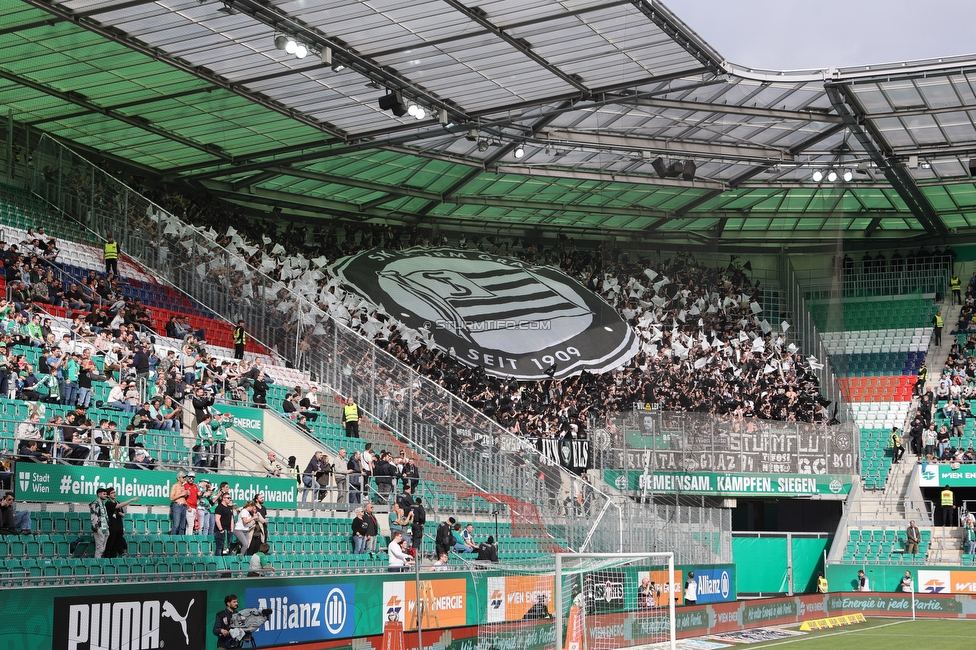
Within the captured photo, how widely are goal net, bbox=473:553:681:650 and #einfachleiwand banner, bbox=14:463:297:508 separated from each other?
4167 mm

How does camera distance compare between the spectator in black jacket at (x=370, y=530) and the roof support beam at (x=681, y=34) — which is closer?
the spectator in black jacket at (x=370, y=530)

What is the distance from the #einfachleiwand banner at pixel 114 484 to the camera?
17.0 m

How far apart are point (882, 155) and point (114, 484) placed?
1125 inches

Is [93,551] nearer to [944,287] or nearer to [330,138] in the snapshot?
[330,138]

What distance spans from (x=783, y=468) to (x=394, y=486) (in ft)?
47.1

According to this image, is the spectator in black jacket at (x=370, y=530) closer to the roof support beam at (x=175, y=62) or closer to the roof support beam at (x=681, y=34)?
the roof support beam at (x=175, y=62)

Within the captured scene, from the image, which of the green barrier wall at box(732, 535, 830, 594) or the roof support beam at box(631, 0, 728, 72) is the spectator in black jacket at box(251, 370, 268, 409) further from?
the green barrier wall at box(732, 535, 830, 594)

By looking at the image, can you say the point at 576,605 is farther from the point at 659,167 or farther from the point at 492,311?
the point at 492,311

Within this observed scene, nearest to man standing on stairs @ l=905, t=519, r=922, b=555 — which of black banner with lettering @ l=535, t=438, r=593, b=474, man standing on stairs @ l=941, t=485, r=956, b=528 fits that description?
man standing on stairs @ l=941, t=485, r=956, b=528

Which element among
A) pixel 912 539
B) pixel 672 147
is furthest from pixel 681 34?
pixel 912 539

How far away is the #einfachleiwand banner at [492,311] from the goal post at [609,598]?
17251 millimetres

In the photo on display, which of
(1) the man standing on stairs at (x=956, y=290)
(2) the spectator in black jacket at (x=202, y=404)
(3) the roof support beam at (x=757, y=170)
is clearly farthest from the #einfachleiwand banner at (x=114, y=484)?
(1) the man standing on stairs at (x=956, y=290)

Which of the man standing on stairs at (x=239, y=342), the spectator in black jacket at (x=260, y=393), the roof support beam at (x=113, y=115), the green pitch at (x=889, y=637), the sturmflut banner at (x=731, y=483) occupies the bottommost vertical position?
the green pitch at (x=889, y=637)

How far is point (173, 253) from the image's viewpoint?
104ft
